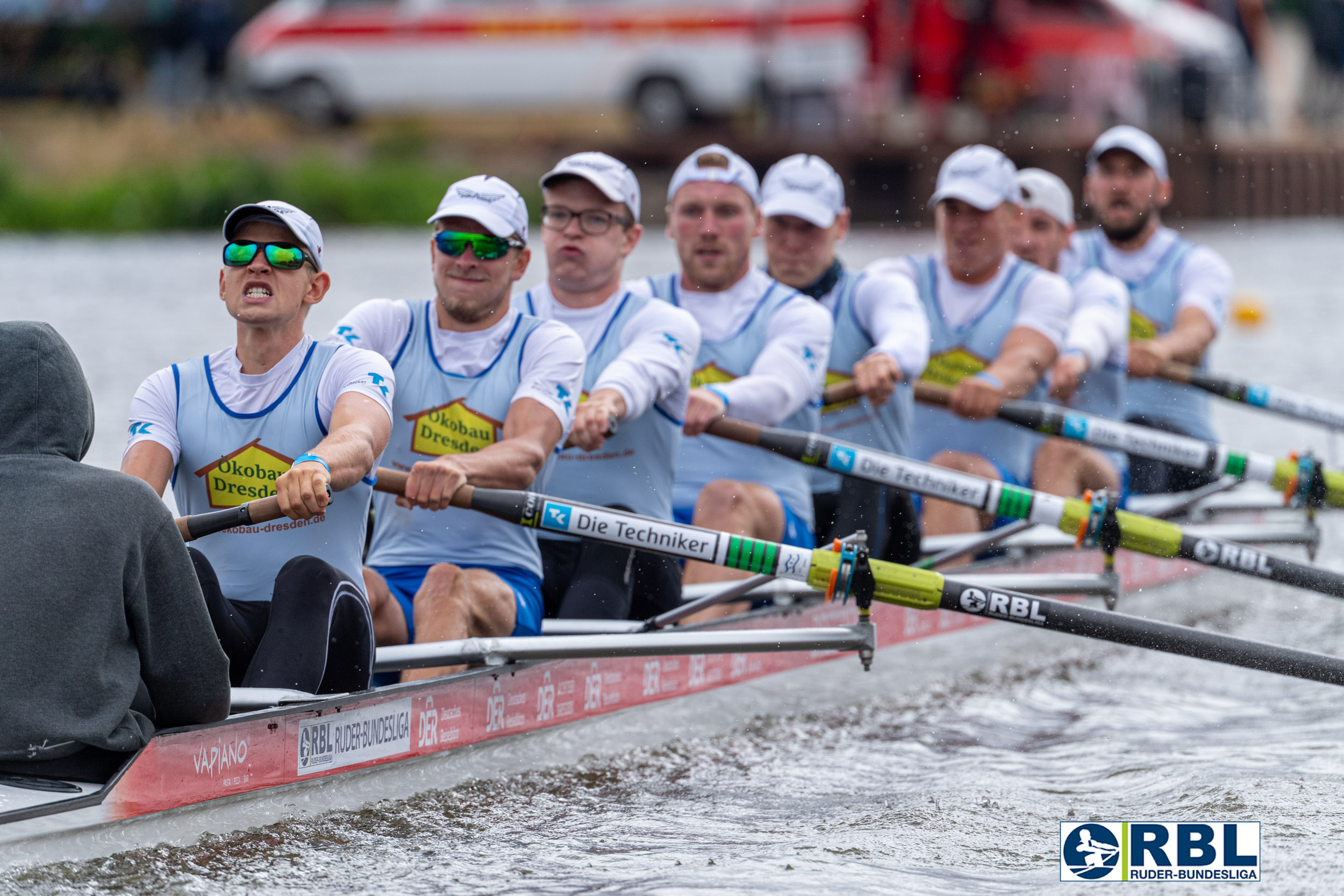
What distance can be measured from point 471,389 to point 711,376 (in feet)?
4.49

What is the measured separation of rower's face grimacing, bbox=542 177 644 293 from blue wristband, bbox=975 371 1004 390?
1.59 meters

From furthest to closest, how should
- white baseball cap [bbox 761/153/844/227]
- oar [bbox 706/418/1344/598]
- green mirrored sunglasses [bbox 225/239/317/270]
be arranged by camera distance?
white baseball cap [bbox 761/153/844/227] < oar [bbox 706/418/1344/598] < green mirrored sunglasses [bbox 225/239/317/270]

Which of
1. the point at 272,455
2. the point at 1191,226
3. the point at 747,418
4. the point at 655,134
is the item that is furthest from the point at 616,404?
the point at 1191,226

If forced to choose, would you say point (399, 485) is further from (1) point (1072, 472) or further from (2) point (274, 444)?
(1) point (1072, 472)

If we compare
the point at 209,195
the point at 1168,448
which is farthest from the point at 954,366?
the point at 209,195

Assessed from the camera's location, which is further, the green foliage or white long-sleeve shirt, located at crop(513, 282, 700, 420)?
the green foliage

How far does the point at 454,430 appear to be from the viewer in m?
4.99

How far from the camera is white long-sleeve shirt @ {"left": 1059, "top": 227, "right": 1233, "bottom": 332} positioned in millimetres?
8031

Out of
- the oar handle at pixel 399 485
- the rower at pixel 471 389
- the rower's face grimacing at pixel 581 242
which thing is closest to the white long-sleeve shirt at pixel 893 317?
the rower's face grimacing at pixel 581 242

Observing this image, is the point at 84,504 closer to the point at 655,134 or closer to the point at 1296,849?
the point at 1296,849

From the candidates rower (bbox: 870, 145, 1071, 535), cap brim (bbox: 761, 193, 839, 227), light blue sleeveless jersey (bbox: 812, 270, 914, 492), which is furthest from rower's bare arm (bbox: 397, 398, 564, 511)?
rower (bbox: 870, 145, 1071, 535)

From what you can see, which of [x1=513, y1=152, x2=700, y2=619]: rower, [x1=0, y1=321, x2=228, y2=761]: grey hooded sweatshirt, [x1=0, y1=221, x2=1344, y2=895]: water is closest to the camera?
[x1=0, y1=321, x2=228, y2=761]: grey hooded sweatshirt

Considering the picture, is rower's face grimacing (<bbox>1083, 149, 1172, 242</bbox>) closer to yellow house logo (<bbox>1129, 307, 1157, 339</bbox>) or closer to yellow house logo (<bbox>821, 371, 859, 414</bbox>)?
yellow house logo (<bbox>1129, 307, 1157, 339</bbox>)

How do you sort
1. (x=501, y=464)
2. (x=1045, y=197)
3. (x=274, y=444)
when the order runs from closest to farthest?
(x=274, y=444) → (x=501, y=464) → (x=1045, y=197)
